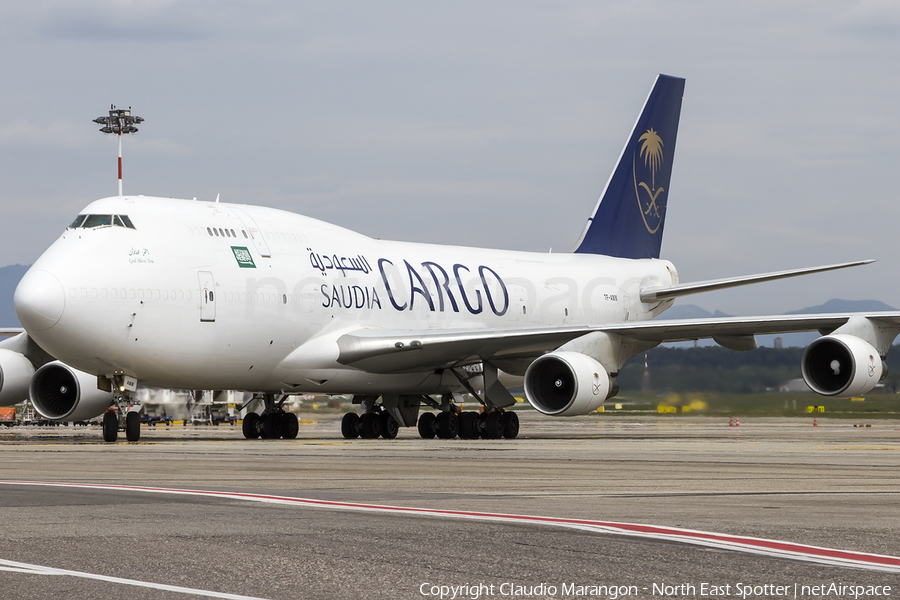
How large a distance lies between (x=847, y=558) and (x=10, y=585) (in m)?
3.78

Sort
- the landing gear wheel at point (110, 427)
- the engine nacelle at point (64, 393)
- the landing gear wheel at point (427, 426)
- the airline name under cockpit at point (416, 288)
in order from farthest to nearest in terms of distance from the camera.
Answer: the landing gear wheel at point (427, 426) < the engine nacelle at point (64, 393) < the airline name under cockpit at point (416, 288) < the landing gear wheel at point (110, 427)

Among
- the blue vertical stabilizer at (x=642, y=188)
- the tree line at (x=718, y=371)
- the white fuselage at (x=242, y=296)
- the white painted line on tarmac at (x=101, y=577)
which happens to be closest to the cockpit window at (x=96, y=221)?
the white fuselage at (x=242, y=296)

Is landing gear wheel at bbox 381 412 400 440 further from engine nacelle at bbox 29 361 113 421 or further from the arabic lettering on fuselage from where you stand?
engine nacelle at bbox 29 361 113 421

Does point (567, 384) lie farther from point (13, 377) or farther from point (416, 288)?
point (13, 377)

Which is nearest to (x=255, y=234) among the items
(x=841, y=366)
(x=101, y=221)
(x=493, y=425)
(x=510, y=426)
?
(x=101, y=221)

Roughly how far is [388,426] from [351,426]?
763mm

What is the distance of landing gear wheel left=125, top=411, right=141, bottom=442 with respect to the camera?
62.6 feet

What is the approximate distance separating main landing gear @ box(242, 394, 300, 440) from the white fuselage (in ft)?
3.93

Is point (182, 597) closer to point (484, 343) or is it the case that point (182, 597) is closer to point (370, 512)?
point (370, 512)

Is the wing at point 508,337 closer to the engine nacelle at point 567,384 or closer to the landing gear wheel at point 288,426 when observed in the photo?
the engine nacelle at point 567,384

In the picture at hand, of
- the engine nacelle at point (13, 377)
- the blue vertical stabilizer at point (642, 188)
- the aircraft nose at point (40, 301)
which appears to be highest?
the blue vertical stabilizer at point (642, 188)

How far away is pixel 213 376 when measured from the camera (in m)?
20.1

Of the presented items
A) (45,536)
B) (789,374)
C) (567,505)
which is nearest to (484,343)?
(789,374)

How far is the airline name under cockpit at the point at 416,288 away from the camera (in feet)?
72.0
